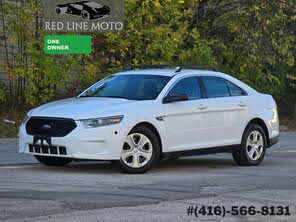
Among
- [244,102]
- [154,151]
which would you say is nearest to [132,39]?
[244,102]

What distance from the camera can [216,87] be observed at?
531 inches

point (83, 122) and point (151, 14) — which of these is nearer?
point (83, 122)

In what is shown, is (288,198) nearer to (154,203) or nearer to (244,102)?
(154,203)

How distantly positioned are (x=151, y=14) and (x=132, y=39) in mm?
817

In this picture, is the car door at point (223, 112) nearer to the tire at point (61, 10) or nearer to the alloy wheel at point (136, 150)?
the alloy wheel at point (136, 150)

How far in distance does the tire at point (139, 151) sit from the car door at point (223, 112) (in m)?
1.25

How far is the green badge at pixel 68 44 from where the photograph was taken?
665 inches

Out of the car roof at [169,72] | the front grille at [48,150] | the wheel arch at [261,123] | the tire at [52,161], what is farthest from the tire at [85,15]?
the front grille at [48,150]

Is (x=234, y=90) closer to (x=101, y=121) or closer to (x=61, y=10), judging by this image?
(x=101, y=121)

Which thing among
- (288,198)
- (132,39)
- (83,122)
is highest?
(132,39)

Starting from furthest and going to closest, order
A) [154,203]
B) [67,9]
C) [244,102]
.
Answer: [67,9] < [244,102] < [154,203]

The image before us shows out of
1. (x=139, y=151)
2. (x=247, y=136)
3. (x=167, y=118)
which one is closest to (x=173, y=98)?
(x=167, y=118)

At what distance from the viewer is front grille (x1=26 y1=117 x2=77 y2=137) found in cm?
1164

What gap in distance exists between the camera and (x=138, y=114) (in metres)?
11.9
